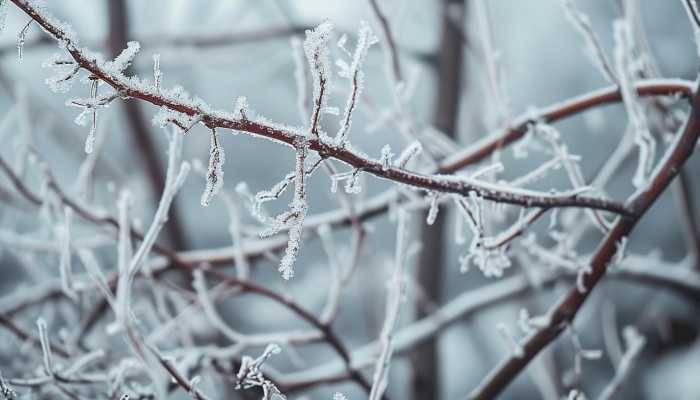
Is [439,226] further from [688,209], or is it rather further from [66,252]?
[66,252]

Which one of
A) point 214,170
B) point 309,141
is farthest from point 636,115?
point 214,170

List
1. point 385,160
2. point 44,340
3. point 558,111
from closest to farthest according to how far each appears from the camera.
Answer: point 385,160 < point 44,340 < point 558,111

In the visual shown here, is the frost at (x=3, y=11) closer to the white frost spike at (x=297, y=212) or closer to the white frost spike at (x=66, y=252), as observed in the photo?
the white frost spike at (x=297, y=212)

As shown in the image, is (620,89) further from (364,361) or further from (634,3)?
(364,361)

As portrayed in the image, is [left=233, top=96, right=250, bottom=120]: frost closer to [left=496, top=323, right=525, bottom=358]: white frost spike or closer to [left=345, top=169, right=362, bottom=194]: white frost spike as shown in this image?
[left=345, top=169, right=362, bottom=194]: white frost spike

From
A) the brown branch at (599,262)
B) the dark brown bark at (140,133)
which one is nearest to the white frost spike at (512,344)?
the brown branch at (599,262)

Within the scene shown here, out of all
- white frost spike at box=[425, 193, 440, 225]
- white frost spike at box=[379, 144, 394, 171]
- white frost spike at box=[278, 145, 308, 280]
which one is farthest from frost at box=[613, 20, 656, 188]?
white frost spike at box=[278, 145, 308, 280]
